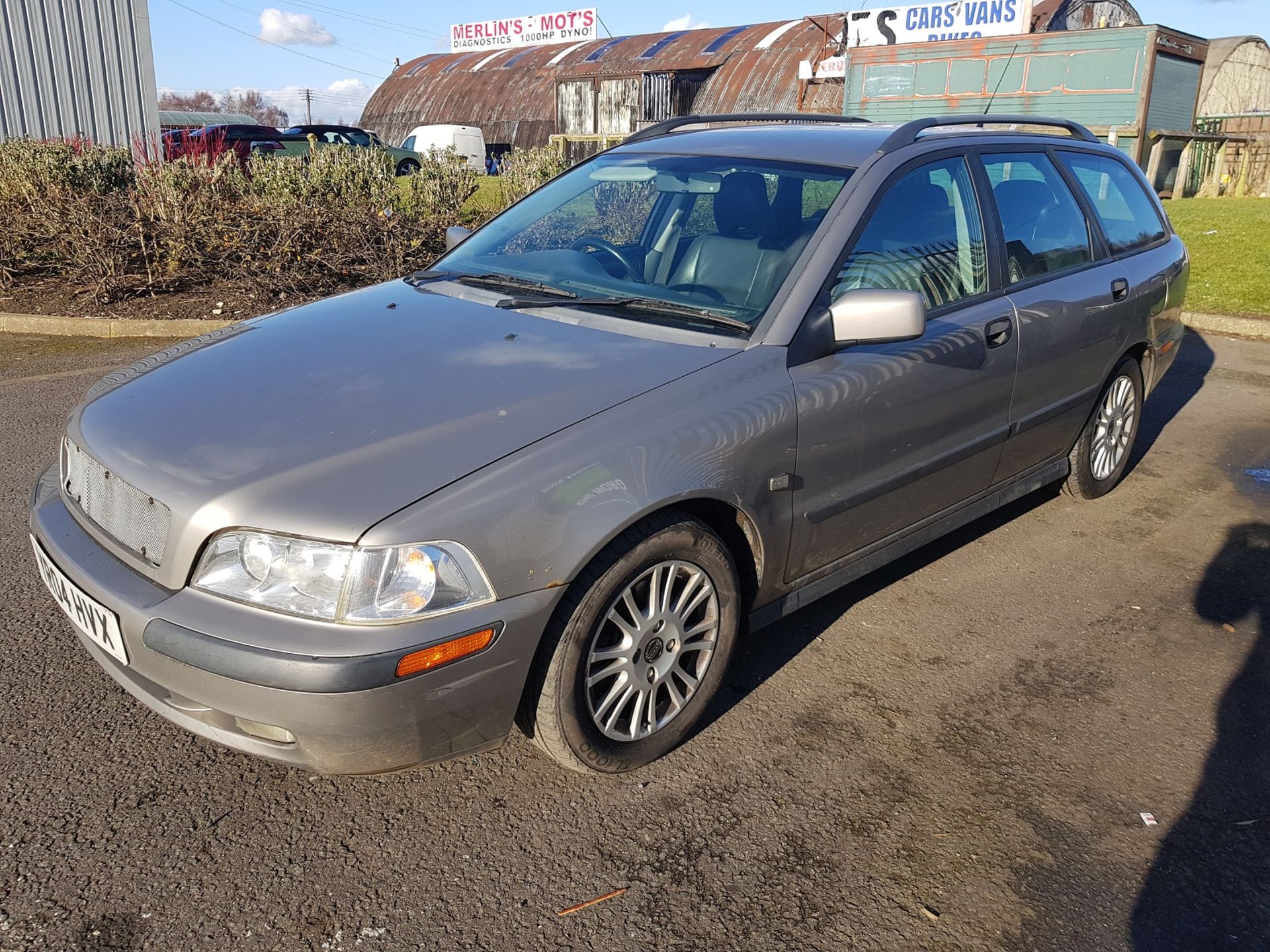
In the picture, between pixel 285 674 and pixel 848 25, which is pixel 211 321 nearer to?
pixel 285 674

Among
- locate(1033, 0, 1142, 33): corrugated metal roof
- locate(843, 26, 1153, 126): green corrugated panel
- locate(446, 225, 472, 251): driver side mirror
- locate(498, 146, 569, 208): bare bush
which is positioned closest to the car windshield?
locate(446, 225, 472, 251): driver side mirror

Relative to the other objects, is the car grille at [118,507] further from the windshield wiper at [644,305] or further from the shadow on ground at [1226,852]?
the shadow on ground at [1226,852]

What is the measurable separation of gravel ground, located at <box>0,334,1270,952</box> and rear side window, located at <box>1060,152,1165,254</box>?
193cm

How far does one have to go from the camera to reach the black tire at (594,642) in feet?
8.49

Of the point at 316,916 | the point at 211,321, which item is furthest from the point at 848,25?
the point at 316,916

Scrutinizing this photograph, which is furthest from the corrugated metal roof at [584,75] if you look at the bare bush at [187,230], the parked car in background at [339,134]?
the bare bush at [187,230]

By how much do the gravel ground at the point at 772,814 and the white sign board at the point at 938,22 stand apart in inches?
1057

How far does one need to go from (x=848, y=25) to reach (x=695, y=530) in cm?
2934

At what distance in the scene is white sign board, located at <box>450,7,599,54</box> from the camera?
59.3m

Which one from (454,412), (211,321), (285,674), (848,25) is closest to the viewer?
(285,674)

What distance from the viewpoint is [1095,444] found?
494 cm

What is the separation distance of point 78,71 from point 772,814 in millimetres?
15857

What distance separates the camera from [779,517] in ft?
10.1

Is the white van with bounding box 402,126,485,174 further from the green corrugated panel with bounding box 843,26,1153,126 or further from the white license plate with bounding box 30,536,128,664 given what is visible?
the white license plate with bounding box 30,536,128,664
